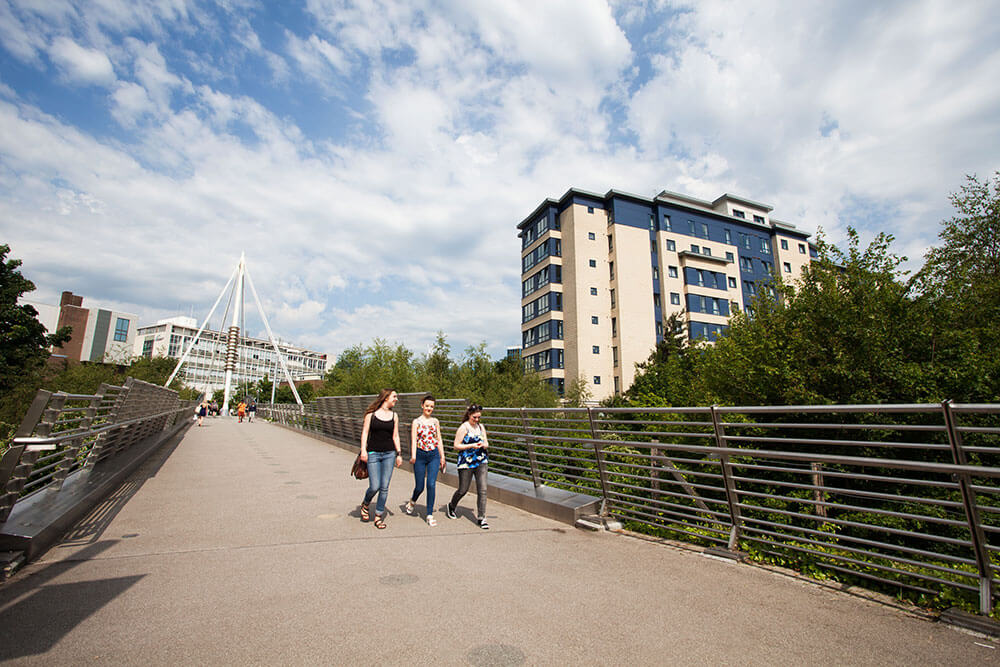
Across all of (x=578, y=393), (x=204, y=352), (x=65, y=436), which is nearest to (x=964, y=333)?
(x=65, y=436)

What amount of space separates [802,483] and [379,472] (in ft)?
17.1

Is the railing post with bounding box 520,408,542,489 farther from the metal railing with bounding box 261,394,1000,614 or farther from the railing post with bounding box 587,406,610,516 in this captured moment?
the railing post with bounding box 587,406,610,516

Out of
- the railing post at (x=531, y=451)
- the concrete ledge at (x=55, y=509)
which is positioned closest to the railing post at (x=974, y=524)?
the railing post at (x=531, y=451)

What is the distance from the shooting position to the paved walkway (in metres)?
3.25

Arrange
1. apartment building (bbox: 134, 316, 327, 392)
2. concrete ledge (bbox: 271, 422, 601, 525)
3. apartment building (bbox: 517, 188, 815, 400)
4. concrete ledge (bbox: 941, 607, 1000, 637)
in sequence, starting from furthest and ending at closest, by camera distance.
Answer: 1. apartment building (bbox: 134, 316, 327, 392)
2. apartment building (bbox: 517, 188, 815, 400)
3. concrete ledge (bbox: 271, 422, 601, 525)
4. concrete ledge (bbox: 941, 607, 1000, 637)

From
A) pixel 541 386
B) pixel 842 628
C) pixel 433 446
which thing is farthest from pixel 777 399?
pixel 541 386

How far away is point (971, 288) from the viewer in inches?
583

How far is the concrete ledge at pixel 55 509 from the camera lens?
15.7 feet

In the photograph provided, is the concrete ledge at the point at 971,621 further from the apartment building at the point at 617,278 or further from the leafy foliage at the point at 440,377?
the apartment building at the point at 617,278

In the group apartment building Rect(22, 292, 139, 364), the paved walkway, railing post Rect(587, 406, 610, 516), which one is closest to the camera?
the paved walkway

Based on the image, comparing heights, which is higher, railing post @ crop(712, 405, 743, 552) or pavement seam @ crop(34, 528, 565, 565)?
railing post @ crop(712, 405, 743, 552)

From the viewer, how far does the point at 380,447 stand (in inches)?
283

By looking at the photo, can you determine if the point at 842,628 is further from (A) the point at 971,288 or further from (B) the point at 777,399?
(A) the point at 971,288

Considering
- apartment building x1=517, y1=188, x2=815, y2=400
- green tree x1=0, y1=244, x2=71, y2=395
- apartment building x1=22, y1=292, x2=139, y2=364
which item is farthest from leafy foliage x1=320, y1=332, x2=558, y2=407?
apartment building x1=22, y1=292, x2=139, y2=364
